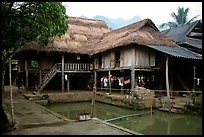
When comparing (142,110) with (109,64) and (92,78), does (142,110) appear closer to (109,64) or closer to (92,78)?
(109,64)

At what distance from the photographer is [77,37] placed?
24.8m

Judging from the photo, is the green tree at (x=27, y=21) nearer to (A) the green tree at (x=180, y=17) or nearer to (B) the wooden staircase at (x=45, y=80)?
(B) the wooden staircase at (x=45, y=80)

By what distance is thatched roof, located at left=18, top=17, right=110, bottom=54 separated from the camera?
838 inches

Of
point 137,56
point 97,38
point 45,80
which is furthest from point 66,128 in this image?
point 97,38

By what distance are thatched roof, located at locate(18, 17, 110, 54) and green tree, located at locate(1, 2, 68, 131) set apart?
33.6 feet

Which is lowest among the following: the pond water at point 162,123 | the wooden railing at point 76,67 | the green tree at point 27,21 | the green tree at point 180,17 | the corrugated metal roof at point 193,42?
the pond water at point 162,123

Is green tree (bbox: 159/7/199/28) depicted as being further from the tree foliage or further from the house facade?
the tree foliage

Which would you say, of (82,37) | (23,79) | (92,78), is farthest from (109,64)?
(23,79)

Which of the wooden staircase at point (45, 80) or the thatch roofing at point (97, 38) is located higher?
the thatch roofing at point (97, 38)

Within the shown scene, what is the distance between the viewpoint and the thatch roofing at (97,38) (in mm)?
18875

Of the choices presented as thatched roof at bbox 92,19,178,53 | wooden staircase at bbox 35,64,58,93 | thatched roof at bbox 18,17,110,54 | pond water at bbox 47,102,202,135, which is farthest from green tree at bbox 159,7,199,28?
pond water at bbox 47,102,202,135

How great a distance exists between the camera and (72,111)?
16078 millimetres

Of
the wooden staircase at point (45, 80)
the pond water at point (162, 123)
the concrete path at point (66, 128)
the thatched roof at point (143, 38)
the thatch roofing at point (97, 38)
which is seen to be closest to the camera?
the concrete path at point (66, 128)

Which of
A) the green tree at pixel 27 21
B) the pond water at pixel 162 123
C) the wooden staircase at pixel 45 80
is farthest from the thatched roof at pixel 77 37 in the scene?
the green tree at pixel 27 21
